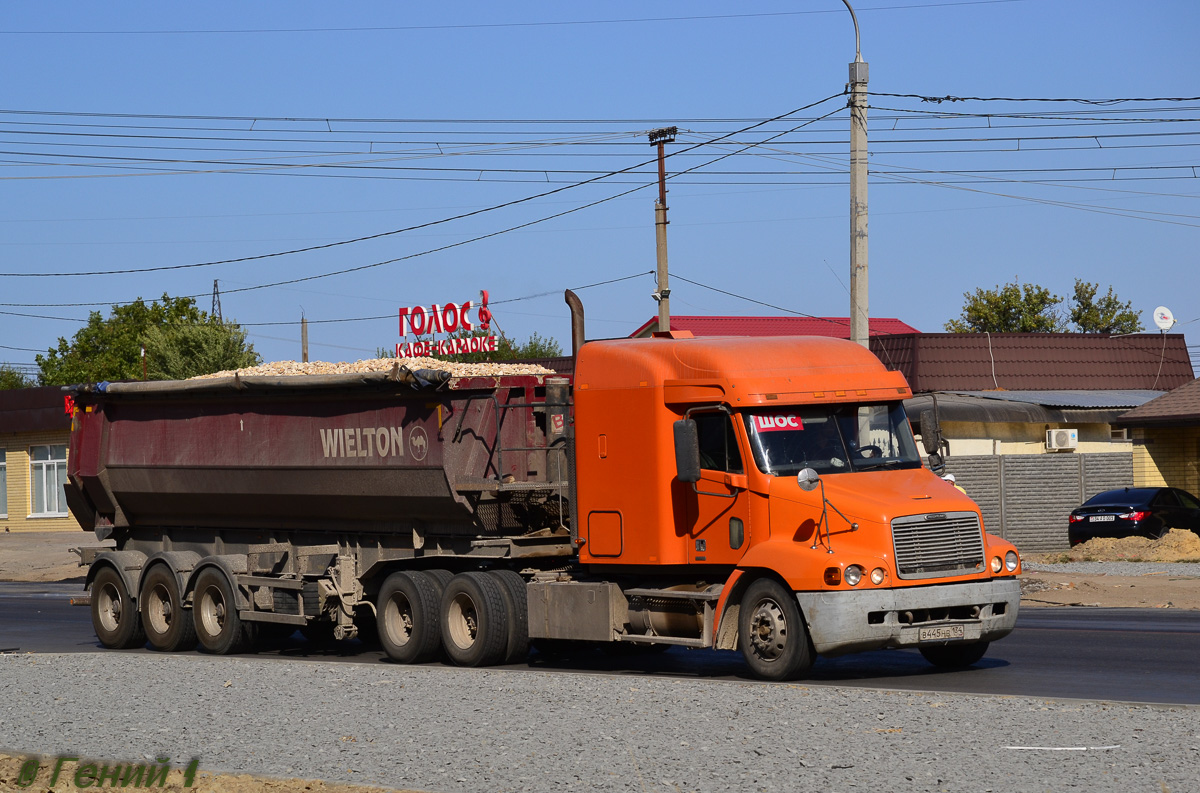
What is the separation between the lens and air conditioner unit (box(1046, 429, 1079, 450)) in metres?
33.0

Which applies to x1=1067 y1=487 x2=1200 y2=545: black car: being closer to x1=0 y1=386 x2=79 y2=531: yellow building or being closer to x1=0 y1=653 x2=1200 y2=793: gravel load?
x1=0 y1=653 x2=1200 y2=793: gravel load

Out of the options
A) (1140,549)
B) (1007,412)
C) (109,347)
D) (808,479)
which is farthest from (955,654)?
(109,347)

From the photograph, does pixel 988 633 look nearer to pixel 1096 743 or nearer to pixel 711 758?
pixel 1096 743

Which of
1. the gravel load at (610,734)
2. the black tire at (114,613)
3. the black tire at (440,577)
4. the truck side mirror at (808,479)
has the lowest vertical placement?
the gravel load at (610,734)

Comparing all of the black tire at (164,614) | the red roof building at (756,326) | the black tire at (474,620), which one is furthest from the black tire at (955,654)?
the red roof building at (756,326)

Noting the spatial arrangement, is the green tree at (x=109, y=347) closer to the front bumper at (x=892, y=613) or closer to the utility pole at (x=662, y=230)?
the utility pole at (x=662, y=230)

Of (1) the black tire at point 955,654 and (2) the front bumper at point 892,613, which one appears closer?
(2) the front bumper at point 892,613

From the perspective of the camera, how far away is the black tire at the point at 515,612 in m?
14.6

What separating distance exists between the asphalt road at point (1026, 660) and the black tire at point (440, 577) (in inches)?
46.1

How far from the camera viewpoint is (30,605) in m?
25.5

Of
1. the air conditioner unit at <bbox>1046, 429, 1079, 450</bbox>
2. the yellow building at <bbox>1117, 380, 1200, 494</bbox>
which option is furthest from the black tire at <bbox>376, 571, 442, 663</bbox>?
the yellow building at <bbox>1117, 380, 1200, 494</bbox>

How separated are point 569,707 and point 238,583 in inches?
294

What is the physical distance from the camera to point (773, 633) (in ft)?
40.8

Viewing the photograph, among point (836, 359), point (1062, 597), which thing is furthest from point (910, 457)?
point (1062, 597)
